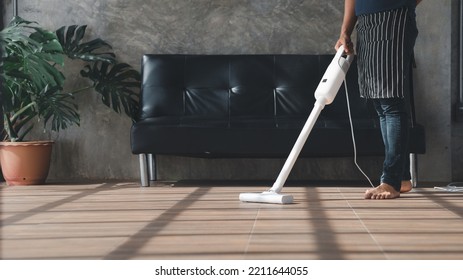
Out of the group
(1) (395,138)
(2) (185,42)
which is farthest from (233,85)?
(1) (395,138)

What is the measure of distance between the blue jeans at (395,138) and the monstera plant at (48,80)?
1.67 m

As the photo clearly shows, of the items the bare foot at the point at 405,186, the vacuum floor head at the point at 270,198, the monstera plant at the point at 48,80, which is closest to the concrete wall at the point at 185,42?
the monstera plant at the point at 48,80

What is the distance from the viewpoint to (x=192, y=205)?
3.06 meters

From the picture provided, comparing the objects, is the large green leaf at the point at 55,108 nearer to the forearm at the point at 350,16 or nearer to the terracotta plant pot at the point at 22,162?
the terracotta plant pot at the point at 22,162

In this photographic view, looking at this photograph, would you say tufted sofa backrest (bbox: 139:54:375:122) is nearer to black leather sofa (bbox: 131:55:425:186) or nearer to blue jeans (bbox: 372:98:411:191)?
black leather sofa (bbox: 131:55:425:186)

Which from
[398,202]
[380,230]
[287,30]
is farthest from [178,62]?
[380,230]

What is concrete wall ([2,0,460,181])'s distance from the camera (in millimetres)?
4535

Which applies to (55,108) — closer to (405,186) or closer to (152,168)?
(152,168)

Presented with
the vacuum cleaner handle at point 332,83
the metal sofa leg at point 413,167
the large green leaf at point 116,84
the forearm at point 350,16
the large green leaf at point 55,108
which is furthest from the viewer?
the large green leaf at point 116,84

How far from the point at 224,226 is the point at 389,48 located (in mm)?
1276

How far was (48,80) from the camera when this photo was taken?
4012 millimetres

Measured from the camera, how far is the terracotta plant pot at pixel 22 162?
164 inches
